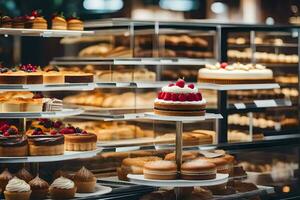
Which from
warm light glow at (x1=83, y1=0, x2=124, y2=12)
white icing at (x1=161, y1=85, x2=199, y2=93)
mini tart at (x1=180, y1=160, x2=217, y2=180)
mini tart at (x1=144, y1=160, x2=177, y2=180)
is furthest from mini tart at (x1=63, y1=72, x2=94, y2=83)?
warm light glow at (x1=83, y1=0, x2=124, y2=12)

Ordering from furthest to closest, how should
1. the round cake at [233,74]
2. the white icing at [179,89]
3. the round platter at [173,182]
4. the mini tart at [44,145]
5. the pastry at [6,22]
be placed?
the round cake at [233,74]
the pastry at [6,22]
the mini tart at [44,145]
the white icing at [179,89]
the round platter at [173,182]

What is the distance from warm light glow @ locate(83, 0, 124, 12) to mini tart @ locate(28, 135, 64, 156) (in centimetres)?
412

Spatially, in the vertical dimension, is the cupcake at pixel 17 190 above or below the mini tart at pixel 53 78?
below

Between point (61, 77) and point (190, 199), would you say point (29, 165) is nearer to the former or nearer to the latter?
point (61, 77)

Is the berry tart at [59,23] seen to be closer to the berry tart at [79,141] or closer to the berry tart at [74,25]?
the berry tart at [74,25]

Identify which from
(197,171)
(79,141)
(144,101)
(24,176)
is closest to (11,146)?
(24,176)

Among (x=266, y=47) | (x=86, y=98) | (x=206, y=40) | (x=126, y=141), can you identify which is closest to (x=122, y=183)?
(x=126, y=141)

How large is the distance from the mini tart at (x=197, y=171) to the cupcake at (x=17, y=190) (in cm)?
136

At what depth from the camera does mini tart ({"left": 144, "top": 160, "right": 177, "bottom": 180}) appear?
650 cm

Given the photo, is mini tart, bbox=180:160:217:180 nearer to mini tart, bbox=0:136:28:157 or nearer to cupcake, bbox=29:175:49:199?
cupcake, bbox=29:175:49:199

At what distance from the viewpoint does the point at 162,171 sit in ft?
21.3

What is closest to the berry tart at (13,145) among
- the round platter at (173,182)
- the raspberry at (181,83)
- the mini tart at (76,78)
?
the mini tart at (76,78)

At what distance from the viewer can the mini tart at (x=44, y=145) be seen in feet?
22.3

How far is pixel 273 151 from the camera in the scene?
11.0 m
